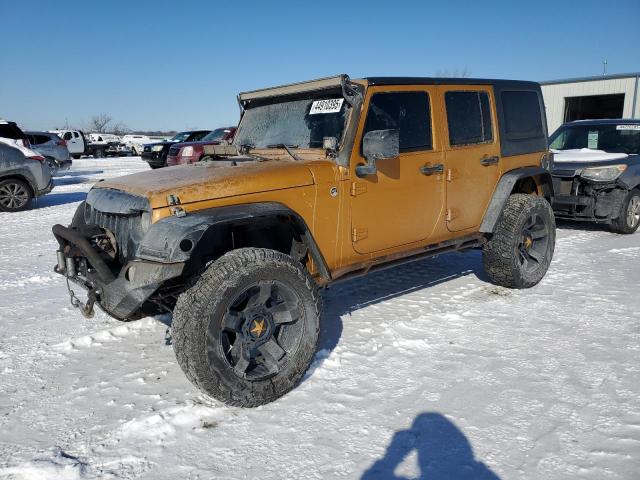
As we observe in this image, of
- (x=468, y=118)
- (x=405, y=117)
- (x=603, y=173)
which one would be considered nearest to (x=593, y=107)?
(x=603, y=173)

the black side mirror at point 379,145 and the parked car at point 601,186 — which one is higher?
the black side mirror at point 379,145

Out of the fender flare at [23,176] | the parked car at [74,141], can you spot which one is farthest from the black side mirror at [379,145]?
the parked car at [74,141]

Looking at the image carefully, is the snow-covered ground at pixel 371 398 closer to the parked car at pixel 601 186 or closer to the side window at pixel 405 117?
the side window at pixel 405 117

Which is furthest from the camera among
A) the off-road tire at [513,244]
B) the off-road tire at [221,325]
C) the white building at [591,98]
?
the white building at [591,98]

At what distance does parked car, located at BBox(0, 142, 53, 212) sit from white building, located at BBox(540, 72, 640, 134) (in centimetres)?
2084

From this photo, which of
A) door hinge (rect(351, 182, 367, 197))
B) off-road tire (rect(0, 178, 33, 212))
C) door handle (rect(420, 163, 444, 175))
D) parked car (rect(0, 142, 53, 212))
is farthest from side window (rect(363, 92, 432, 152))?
off-road tire (rect(0, 178, 33, 212))

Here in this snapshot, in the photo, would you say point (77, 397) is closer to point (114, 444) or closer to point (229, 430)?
point (114, 444)

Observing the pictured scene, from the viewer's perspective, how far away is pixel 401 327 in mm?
4219

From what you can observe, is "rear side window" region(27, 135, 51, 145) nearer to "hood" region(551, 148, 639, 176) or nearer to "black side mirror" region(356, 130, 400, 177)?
"hood" region(551, 148, 639, 176)

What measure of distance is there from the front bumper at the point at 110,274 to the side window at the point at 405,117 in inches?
72.0

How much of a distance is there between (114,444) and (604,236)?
7.59 m

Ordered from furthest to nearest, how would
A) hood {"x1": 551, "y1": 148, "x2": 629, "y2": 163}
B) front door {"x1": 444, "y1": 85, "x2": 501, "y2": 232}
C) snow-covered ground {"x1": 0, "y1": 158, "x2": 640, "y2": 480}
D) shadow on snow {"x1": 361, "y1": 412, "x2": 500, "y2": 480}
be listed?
hood {"x1": 551, "y1": 148, "x2": 629, "y2": 163}
front door {"x1": 444, "y1": 85, "x2": 501, "y2": 232}
snow-covered ground {"x1": 0, "y1": 158, "x2": 640, "y2": 480}
shadow on snow {"x1": 361, "y1": 412, "x2": 500, "y2": 480}

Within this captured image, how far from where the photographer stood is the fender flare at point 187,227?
8.95ft

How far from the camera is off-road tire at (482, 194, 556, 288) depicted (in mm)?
4871
